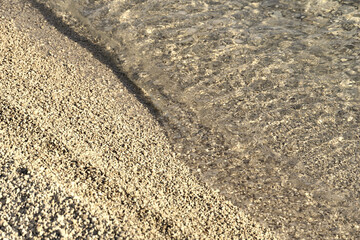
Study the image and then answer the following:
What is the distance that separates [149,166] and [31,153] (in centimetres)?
79

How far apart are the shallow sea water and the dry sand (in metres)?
0.29

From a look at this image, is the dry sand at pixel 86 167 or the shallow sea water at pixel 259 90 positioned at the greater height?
the dry sand at pixel 86 167

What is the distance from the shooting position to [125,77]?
436cm

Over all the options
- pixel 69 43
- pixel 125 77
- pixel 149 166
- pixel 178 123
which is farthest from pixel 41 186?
pixel 69 43

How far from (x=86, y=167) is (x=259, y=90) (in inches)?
78.8

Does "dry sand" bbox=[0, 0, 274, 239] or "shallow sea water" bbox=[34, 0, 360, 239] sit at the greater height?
"dry sand" bbox=[0, 0, 274, 239]

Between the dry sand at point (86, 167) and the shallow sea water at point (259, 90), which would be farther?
the shallow sea water at point (259, 90)

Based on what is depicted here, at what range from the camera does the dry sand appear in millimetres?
2617

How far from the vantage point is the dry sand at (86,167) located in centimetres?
262

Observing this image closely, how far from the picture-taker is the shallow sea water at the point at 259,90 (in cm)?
336

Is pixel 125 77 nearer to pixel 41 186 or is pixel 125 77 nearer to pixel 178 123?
pixel 178 123

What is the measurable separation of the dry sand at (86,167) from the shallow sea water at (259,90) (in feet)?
0.94

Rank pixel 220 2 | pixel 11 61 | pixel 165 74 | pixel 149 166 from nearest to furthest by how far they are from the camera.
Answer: pixel 149 166
pixel 11 61
pixel 165 74
pixel 220 2

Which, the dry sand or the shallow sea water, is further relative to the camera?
the shallow sea water
